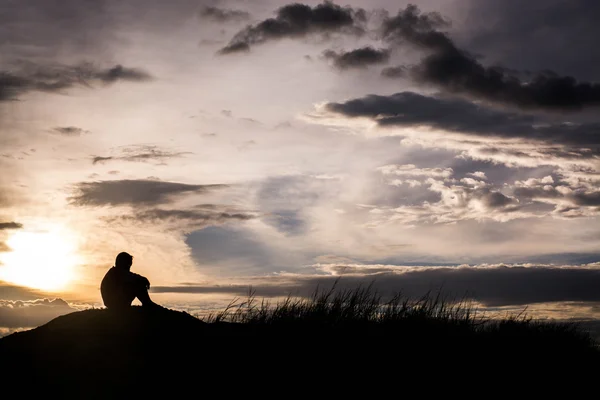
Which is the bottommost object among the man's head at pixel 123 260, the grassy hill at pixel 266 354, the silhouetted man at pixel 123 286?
the grassy hill at pixel 266 354

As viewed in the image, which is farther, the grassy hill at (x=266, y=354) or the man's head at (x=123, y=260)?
the man's head at (x=123, y=260)

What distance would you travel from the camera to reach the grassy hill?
1237cm

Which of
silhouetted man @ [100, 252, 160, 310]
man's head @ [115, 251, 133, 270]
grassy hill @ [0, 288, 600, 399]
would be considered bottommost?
grassy hill @ [0, 288, 600, 399]

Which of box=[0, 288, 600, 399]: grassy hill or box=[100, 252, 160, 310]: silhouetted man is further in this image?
box=[100, 252, 160, 310]: silhouetted man

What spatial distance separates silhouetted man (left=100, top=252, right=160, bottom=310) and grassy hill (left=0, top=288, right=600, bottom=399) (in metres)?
0.39

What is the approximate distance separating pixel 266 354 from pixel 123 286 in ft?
13.1

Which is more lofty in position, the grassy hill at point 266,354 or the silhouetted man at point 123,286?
the silhouetted man at point 123,286

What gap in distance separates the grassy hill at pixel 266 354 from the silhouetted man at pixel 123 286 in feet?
1.29

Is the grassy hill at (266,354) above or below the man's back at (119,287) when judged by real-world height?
below

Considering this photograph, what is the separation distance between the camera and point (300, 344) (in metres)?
14.6

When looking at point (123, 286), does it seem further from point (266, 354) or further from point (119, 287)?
point (266, 354)


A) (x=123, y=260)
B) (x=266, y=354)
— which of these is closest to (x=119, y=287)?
(x=123, y=260)

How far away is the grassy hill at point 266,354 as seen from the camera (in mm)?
12367

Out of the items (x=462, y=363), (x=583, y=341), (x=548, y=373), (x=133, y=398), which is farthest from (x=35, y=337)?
(x=583, y=341)
